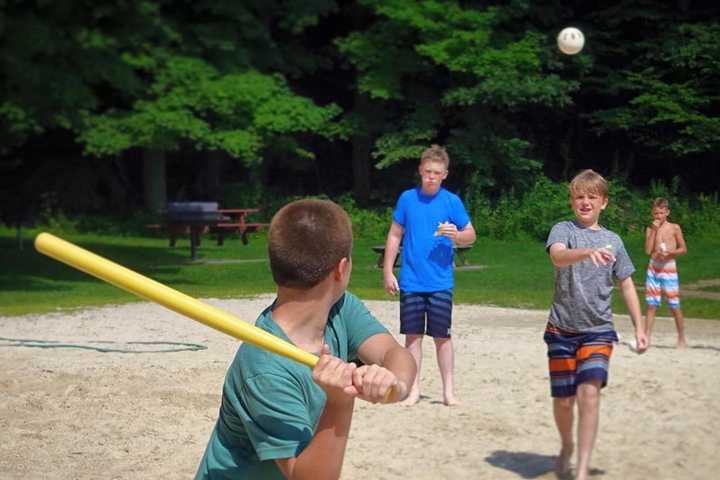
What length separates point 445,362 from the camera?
8.01 metres

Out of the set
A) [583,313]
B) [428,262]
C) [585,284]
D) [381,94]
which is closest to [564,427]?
[583,313]

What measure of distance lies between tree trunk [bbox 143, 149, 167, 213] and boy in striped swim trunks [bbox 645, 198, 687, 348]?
81.0ft

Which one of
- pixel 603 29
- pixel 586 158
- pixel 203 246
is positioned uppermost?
pixel 603 29

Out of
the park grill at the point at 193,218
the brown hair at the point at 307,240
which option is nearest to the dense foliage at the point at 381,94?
the park grill at the point at 193,218

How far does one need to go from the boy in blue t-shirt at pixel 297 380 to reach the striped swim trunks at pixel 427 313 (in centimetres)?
490

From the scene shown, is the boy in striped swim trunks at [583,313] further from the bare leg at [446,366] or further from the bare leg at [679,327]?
the bare leg at [679,327]

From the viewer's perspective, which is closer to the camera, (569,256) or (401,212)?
(569,256)

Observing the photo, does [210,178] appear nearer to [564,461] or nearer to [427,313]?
[427,313]

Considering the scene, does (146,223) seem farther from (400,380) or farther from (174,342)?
(400,380)

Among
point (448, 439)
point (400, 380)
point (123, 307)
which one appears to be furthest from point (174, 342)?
point (400, 380)

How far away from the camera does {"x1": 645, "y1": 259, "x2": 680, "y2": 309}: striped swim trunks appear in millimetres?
11031

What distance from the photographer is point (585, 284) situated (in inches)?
233

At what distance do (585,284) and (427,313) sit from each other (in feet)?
7.21

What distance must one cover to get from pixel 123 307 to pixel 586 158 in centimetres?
2076
